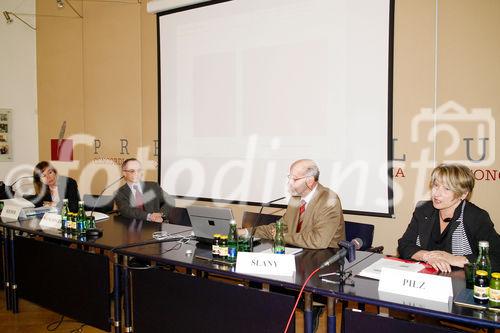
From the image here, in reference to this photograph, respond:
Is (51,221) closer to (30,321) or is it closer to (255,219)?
(30,321)

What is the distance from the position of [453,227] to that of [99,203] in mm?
3654

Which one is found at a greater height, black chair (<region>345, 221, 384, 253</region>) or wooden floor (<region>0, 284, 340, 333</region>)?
black chair (<region>345, 221, 384, 253</region>)

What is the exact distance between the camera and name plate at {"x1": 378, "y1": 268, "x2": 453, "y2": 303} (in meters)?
1.68

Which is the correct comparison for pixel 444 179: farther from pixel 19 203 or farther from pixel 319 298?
pixel 19 203

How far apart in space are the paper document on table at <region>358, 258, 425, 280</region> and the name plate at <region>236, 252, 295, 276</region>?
1.07 ft

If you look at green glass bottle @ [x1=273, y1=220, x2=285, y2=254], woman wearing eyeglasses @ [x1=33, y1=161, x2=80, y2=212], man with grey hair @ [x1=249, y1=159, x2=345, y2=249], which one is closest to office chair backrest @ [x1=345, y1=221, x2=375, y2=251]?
man with grey hair @ [x1=249, y1=159, x2=345, y2=249]

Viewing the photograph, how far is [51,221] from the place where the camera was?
314cm

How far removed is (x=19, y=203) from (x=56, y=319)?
3.48ft

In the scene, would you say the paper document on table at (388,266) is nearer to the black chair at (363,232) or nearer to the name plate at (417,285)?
the name plate at (417,285)

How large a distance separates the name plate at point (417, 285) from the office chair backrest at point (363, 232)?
1.13 m

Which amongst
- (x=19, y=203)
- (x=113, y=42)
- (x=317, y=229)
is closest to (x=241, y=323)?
(x=317, y=229)

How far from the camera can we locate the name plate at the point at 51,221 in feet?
10.2

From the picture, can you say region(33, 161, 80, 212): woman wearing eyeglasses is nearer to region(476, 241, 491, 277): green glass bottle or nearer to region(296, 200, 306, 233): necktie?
region(296, 200, 306, 233): necktie

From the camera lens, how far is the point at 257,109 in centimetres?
418
